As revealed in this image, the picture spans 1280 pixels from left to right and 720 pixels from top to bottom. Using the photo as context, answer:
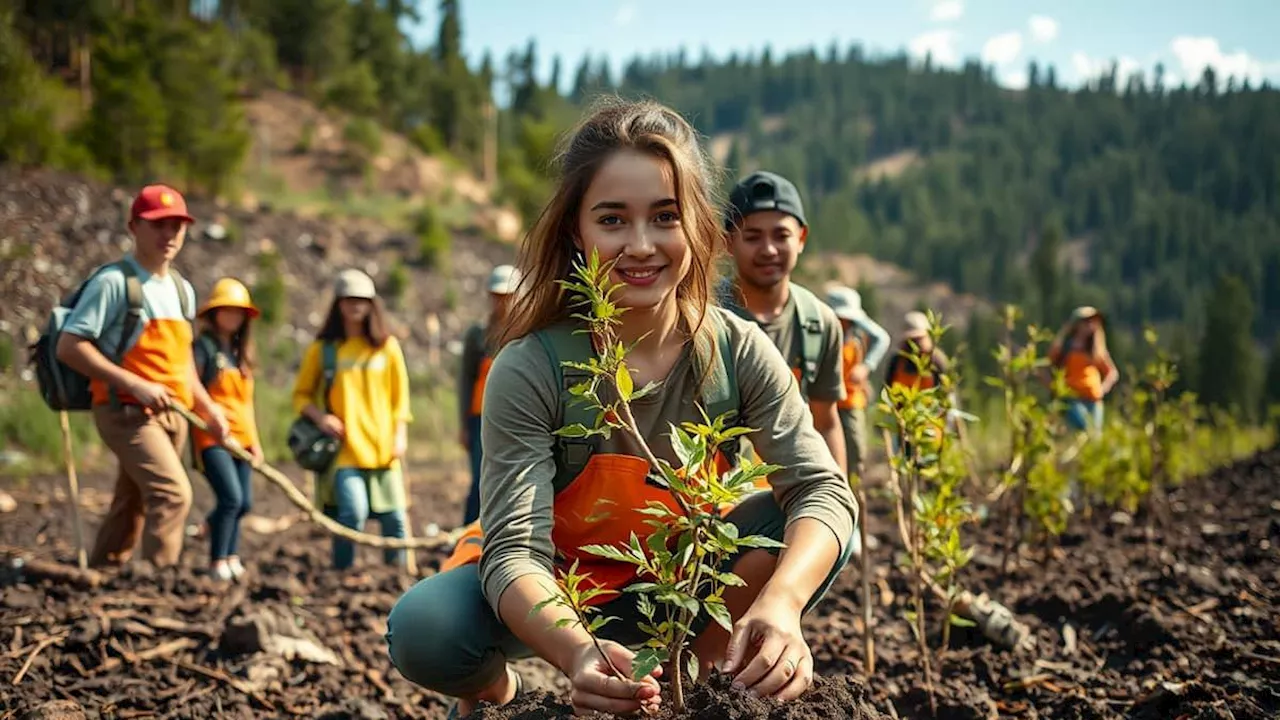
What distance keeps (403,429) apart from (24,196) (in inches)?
599

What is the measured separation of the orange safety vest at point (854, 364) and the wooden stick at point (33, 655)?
3594 millimetres

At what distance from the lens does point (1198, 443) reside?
28.0ft

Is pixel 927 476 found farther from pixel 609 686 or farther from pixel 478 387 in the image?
pixel 478 387

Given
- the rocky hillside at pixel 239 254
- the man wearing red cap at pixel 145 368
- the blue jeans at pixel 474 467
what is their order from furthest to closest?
1. the rocky hillside at pixel 239 254
2. the blue jeans at pixel 474 467
3. the man wearing red cap at pixel 145 368

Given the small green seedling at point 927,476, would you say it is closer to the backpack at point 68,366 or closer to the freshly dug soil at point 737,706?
the freshly dug soil at point 737,706

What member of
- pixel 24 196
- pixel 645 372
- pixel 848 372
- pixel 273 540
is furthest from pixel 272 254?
pixel 645 372

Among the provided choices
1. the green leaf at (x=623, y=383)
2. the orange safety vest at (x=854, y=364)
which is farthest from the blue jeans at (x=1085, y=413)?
the green leaf at (x=623, y=383)

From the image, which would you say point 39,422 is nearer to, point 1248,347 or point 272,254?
point 272,254

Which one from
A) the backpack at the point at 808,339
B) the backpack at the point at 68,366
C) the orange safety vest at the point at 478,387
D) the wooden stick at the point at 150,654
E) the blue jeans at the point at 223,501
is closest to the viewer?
the wooden stick at the point at 150,654

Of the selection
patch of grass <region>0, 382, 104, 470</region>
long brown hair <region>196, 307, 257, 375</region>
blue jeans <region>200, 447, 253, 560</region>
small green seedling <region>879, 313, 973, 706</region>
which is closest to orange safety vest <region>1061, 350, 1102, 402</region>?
small green seedling <region>879, 313, 973, 706</region>

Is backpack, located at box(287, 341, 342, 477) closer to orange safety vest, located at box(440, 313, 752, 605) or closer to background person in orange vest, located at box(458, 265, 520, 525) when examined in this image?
background person in orange vest, located at box(458, 265, 520, 525)

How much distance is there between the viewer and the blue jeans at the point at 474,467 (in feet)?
17.5

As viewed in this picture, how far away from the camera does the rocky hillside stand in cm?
1496

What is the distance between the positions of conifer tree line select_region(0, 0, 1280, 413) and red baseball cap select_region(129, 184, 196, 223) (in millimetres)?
2001
